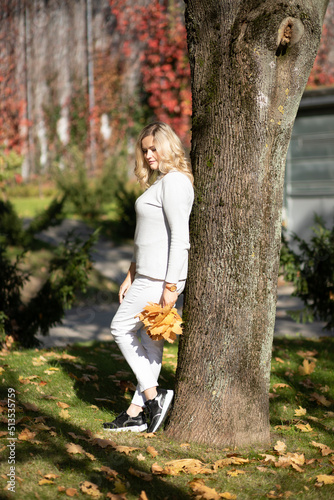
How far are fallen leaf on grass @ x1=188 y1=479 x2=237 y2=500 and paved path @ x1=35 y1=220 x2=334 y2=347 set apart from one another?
384 centimetres

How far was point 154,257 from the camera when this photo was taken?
369 cm

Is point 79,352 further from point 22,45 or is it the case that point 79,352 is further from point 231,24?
point 22,45

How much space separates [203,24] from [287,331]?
531 cm

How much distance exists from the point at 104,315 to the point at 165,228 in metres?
6.05

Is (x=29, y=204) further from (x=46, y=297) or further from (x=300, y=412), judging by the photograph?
(x=300, y=412)

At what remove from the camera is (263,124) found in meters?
3.62

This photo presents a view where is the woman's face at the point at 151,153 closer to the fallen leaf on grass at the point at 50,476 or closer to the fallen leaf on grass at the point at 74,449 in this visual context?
the fallen leaf on grass at the point at 74,449

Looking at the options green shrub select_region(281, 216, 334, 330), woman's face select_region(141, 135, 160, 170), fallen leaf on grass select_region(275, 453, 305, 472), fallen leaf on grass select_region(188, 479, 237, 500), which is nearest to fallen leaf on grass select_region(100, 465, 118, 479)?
fallen leaf on grass select_region(188, 479, 237, 500)

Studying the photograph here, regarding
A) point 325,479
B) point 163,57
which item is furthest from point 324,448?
point 163,57

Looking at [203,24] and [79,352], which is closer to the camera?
[203,24]

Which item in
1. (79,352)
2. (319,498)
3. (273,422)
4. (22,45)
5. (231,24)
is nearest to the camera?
(319,498)

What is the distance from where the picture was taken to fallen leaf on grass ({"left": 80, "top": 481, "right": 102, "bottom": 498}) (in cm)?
296

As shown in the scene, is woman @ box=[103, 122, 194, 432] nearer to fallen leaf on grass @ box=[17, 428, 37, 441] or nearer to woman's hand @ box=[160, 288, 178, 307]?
woman's hand @ box=[160, 288, 178, 307]

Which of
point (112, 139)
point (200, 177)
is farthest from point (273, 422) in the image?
point (112, 139)
